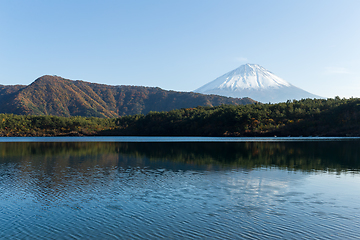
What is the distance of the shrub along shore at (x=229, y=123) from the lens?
398 ft

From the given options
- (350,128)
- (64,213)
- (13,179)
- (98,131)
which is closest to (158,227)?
(64,213)

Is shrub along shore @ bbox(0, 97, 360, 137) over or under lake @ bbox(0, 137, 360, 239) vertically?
over

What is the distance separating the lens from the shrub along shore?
4774 inches

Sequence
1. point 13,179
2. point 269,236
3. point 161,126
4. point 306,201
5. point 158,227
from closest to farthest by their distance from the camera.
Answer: point 269,236
point 158,227
point 306,201
point 13,179
point 161,126

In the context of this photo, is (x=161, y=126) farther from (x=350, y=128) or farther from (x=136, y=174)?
(x=136, y=174)

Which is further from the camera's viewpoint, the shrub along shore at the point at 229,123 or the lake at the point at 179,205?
the shrub along shore at the point at 229,123

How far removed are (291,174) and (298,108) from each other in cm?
11583

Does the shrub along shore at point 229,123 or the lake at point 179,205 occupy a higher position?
the shrub along shore at point 229,123

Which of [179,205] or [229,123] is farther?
[229,123]

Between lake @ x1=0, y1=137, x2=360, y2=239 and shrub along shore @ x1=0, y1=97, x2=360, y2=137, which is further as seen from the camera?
shrub along shore @ x1=0, y1=97, x2=360, y2=137

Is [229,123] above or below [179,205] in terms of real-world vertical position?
above

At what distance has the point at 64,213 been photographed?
14383mm

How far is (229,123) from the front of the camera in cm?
14025

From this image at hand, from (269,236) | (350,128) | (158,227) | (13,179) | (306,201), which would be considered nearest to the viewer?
(269,236)
